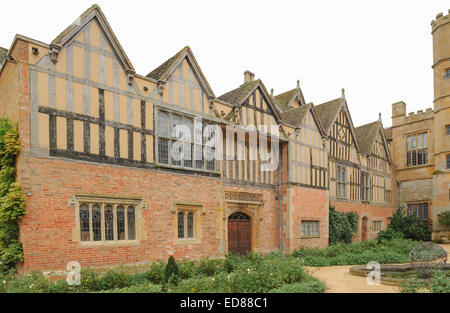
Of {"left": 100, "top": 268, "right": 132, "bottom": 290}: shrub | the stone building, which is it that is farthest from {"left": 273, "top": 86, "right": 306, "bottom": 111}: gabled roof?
{"left": 100, "top": 268, "right": 132, "bottom": 290}: shrub

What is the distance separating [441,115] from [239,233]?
19190 millimetres

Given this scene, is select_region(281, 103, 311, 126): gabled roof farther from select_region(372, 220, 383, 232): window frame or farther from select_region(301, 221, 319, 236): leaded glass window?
select_region(372, 220, 383, 232): window frame

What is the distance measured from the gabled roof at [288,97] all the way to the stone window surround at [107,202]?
15148 mm

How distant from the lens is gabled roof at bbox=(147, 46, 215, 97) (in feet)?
44.4

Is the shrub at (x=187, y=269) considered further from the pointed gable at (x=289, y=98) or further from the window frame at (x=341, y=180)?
the pointed gable at (x=289, y=98)

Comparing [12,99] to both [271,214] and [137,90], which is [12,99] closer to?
[137,90]

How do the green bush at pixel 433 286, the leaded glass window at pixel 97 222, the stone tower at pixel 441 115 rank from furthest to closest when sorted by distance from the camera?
the stone tower at pixel 441 115 < the leaded glass window at pixel 97 222 < the green bush at pixel 433 286

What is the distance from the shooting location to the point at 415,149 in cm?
2984

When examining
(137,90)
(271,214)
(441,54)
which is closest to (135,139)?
(137,90)

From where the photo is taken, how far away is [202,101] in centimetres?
1487

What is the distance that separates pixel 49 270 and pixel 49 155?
130 inches

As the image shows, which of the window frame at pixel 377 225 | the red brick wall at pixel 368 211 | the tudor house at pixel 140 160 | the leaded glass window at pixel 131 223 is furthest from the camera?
→ the window frame at pixel 377 225

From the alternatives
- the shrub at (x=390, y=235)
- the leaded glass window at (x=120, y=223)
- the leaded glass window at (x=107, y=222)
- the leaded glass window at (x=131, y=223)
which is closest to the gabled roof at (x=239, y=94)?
the leaded glass window at (x=131, y=223)

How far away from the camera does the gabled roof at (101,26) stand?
35.6 feet
